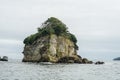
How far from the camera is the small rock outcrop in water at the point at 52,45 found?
156m

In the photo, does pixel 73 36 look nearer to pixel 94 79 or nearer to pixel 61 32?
pixel 61 32

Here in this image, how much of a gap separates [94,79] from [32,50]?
336 feet

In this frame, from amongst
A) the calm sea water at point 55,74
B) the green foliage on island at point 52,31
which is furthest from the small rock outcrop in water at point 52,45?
the calm sea water at point 55,74

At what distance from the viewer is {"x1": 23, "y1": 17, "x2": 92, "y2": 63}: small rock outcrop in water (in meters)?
156

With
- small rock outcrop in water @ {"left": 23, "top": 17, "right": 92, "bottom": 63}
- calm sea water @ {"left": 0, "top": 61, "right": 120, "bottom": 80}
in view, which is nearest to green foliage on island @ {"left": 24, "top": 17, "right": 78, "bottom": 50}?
small rock outcrop in water @ {"left": 23, "top": 17, "right": 92, "bottom": 63}

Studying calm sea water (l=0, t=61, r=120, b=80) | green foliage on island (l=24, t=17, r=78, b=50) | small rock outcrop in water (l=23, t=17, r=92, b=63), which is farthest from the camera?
green foliage on island (l=24, t=17, r=78, b=50)

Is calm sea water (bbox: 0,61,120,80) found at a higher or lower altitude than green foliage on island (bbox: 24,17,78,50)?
lower

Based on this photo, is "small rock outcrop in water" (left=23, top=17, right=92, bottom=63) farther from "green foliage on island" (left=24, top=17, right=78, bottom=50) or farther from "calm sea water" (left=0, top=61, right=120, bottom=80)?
"calm sea water" (left=0, top=61, right=120, bottom=80)

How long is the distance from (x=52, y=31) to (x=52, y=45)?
709cm

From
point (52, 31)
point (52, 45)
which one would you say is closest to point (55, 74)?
point (52, 45)

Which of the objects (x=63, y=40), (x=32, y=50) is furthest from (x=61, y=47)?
(x=32, y=50)

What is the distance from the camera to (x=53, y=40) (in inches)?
6270

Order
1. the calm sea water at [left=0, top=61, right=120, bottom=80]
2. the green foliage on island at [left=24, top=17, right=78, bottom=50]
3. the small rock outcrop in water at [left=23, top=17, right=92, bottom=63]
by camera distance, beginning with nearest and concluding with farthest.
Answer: the calm sea water at [left=0, top=61, right=120, bottom=80] < the small rock outcrop in water at [left=23, top=17, right=92, bottom=63] < the green foliage on island at [left=24, top=17, right=78, bottom=50]

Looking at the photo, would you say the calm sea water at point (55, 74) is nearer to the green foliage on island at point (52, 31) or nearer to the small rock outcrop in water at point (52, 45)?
the small rock outcrop in water at point (52, 45)
